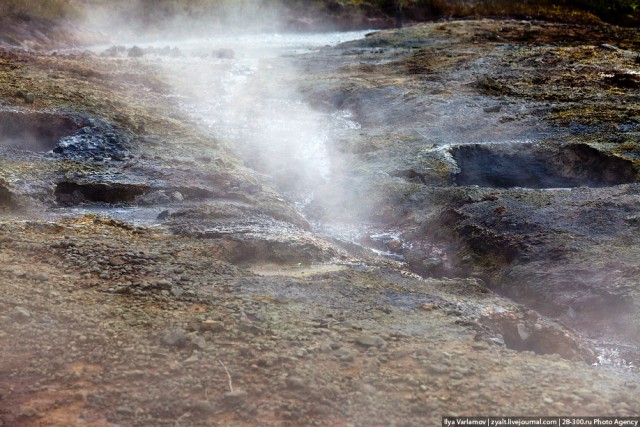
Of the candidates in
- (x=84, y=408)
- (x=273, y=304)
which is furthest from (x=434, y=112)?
(x=84, y=408)

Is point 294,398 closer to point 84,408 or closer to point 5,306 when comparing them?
point 84,408

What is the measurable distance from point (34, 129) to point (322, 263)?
6.07 meters

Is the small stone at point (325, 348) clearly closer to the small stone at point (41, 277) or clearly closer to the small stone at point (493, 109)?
the small stone at point (41, 277)

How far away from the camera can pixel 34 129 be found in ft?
33.2

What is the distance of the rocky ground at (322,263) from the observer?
4320 millimetres

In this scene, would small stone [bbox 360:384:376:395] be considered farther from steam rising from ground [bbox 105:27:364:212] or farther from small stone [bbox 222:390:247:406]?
steam rising from ground [bbox 105:27:364:212]

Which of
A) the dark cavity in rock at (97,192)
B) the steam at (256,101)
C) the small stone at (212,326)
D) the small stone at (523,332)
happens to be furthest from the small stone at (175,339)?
the steam at (256,101)

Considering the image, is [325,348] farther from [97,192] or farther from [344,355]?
[97,192]

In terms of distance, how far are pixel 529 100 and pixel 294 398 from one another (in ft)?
38.3

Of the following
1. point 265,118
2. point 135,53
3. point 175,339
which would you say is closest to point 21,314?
point 175,339

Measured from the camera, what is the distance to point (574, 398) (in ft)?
14.1

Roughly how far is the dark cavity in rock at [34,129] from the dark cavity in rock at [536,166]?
6.90 m

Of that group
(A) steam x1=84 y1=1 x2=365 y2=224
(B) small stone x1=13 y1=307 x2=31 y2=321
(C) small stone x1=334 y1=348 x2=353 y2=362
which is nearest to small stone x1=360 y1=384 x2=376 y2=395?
(C) small stone x1=334 y1=348 x2=353 y2=362

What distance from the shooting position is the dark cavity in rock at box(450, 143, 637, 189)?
10.0 meters
